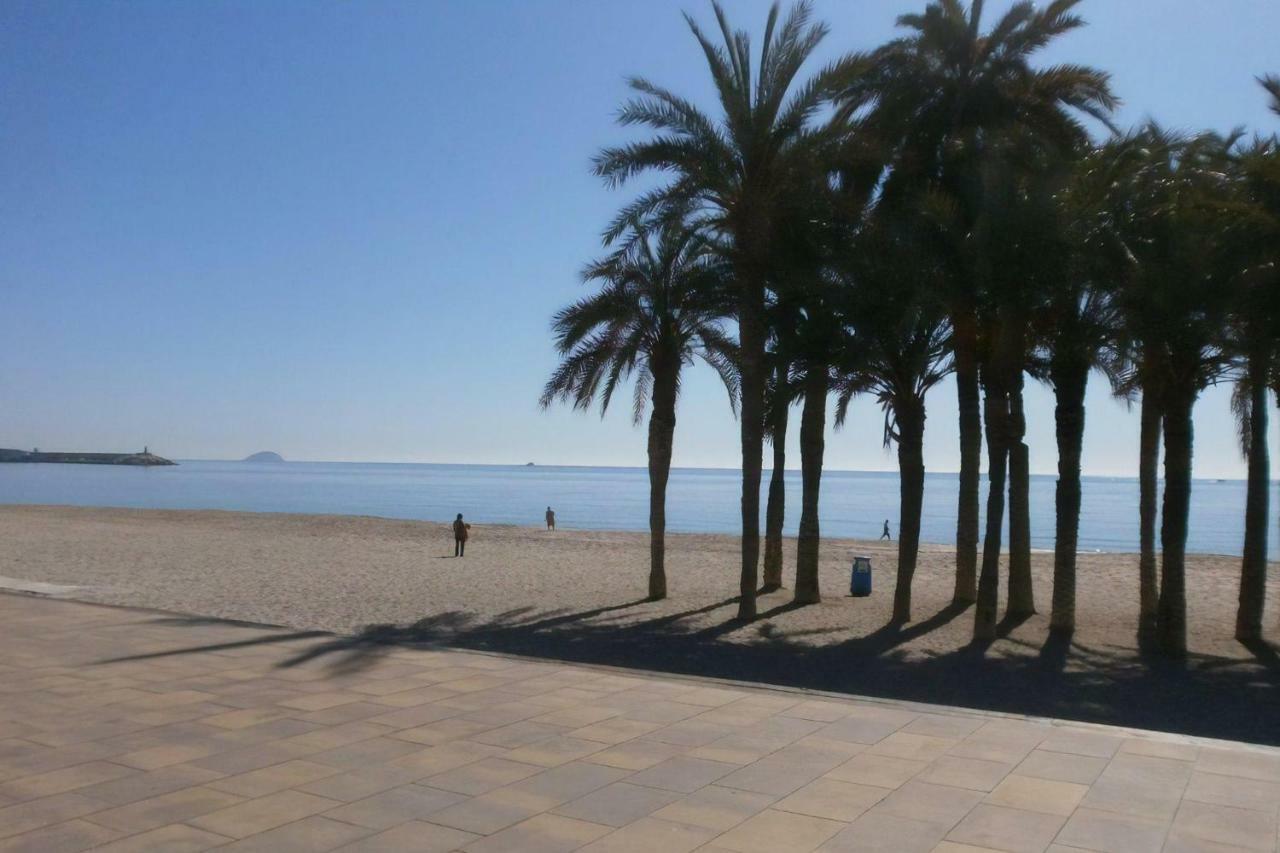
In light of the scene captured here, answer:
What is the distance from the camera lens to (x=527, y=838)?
535 centimetres

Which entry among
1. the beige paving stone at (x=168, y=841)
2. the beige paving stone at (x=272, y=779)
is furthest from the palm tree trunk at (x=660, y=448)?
the beige paving stone at (x=168, y=841)

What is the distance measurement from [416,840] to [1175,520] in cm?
1078

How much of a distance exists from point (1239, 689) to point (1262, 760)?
14.3 ft

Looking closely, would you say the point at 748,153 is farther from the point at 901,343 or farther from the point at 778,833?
the point at 778,833

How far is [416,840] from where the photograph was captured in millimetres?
5320

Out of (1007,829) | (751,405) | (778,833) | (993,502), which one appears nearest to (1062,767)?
(1007,829)

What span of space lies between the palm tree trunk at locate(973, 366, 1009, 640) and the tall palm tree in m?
0.49

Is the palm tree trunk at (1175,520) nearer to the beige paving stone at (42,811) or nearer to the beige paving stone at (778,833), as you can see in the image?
the beige paving stone at (778,833)

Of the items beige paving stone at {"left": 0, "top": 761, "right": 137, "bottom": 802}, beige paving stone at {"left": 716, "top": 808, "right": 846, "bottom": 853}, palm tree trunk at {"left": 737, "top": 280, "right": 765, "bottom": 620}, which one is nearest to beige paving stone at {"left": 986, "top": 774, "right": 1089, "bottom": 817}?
beige paving stone at {"left": 716, "top": 808, "right": 846, "bottom": 853}

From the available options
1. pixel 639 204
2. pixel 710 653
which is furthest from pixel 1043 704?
pixel 639 204

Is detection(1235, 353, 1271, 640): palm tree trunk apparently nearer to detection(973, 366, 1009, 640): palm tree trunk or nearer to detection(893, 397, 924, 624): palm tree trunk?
detection(973, 366, 1009, 640): palm tree trunk

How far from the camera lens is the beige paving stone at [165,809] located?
5.51 m

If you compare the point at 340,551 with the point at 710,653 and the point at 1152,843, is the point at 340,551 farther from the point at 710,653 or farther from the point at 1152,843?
the point at 1152,843

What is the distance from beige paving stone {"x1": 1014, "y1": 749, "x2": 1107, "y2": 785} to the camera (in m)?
6.52
